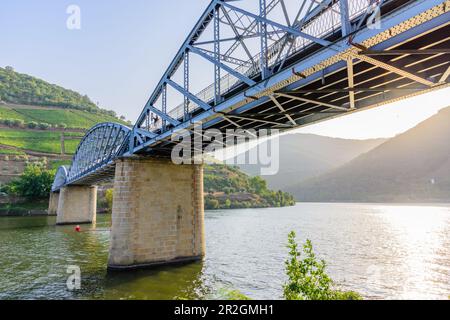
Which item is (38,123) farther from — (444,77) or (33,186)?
(444,77)

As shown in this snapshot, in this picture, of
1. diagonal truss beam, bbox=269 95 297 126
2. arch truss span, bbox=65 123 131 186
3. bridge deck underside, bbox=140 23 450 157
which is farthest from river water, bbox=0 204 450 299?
arch truss span, bbox=65 123 131 186

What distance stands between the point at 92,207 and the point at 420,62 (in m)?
66.3

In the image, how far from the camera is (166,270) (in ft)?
76.9

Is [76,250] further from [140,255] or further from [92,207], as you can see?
[92,207]

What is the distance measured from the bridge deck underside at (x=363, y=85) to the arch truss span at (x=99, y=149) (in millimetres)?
16302

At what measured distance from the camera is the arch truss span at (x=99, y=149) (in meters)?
31.1

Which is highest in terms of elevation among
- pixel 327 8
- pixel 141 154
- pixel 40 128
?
pixel 40 128

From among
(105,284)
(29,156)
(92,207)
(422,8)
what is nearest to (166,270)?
(105,284)

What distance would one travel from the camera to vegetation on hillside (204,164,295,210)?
12825 centimetres

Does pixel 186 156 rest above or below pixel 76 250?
above

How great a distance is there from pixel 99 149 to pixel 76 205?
27098 millimetres

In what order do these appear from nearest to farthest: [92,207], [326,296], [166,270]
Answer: [326,296], [166,270], [92,207]

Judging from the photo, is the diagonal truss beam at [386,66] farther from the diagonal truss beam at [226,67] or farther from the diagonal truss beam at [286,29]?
the diagonal truss beam at [226,67]

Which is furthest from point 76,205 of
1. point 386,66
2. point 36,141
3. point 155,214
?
point 36,141
